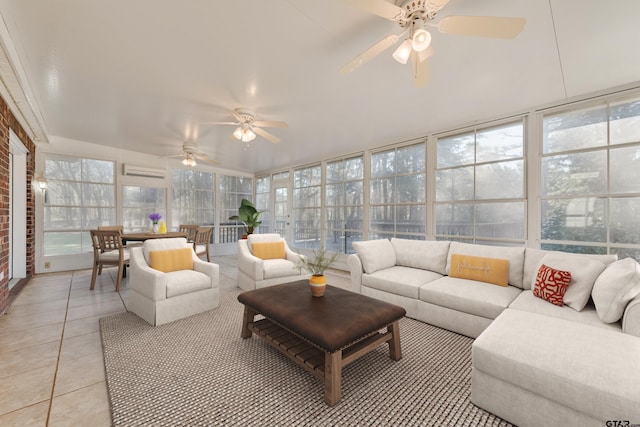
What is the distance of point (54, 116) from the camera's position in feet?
12.4

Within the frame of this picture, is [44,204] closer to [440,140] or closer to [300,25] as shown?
[300,25]

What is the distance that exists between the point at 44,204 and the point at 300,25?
5637 millimetres

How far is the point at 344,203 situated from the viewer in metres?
5.43

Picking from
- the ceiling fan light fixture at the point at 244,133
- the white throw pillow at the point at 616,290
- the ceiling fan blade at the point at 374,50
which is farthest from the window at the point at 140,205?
the white throw pillow at the point at 616,290

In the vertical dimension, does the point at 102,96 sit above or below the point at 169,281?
above

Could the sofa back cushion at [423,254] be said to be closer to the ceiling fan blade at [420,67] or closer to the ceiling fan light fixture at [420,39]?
the ceiling fan blade at [420,67]

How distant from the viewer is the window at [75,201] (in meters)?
4.69

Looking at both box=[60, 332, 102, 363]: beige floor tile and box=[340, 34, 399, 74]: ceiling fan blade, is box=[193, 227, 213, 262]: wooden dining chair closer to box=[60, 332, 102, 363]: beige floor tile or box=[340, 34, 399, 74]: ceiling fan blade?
box=[60, 332, 102, 363]: beige floor tile

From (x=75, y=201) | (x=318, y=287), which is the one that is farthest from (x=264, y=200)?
(x=318, y=287)

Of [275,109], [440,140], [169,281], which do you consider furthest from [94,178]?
[440,140]

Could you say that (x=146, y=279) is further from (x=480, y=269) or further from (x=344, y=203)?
(x=344, y=203)

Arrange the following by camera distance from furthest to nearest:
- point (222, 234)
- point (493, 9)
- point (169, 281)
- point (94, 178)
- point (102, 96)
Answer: point (222, 234), point (94, 178), point (102, 96), point (169, 281), point (493, 9)

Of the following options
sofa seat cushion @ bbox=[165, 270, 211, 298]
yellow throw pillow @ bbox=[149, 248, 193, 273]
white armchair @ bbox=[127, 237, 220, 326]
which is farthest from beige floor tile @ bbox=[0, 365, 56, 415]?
yellow throw pillow @ bbox=[149, 248, 193, 273]

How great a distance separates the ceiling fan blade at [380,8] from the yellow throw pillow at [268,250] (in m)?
3.14
